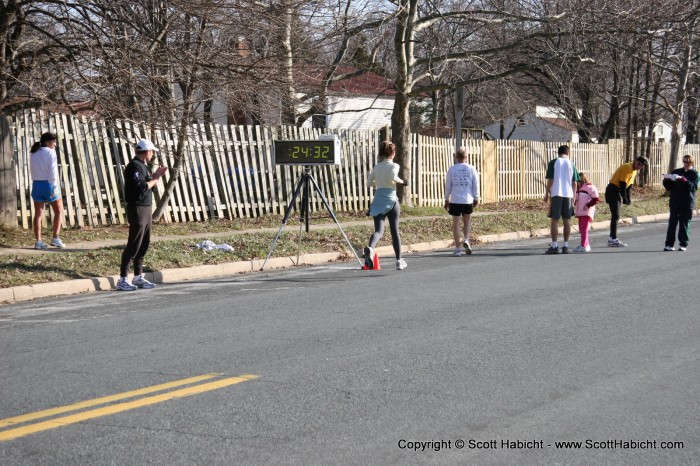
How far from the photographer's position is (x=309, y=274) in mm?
12141

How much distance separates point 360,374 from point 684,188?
33.5ft

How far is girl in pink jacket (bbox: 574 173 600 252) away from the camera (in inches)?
583

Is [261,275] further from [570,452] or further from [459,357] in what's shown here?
[570,452]

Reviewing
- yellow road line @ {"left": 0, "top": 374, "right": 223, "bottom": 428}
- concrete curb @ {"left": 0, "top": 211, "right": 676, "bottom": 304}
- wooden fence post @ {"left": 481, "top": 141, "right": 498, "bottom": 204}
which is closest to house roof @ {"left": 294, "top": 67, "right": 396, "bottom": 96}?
wooden fence post @ {"left": 481, "top": 141, "right": 498, "bottom": 204}

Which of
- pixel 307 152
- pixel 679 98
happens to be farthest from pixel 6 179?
pixel 679 98

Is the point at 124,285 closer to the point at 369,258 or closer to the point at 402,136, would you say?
the point at 369,258

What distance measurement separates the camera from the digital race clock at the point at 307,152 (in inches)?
532

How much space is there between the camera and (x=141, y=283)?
35.7 ft

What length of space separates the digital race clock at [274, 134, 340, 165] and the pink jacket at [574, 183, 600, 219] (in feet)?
15.1

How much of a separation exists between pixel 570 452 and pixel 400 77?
16.7 m

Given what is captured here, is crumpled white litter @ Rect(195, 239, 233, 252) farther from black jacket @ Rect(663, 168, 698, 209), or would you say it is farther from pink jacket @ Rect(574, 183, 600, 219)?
black jacket @ Rect(663, 168, 698, 209)

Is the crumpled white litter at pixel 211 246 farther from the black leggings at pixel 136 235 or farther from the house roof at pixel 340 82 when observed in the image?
the house roof at pixel 340 82

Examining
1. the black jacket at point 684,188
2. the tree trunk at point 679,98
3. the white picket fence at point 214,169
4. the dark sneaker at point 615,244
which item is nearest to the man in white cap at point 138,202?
the white picket fence at point 214,169

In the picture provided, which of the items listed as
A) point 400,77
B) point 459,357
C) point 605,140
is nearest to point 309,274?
point 459,357
